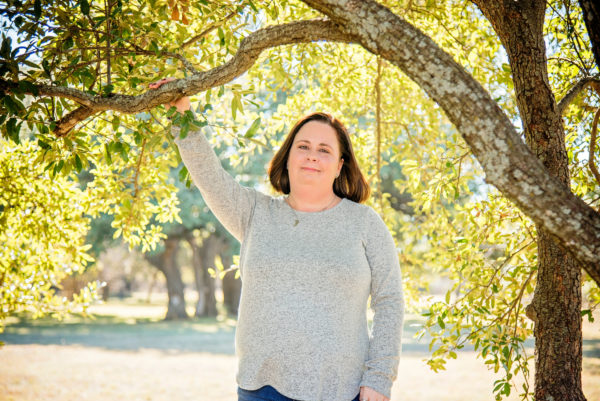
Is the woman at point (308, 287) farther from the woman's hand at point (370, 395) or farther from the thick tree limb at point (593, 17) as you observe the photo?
the thick tree limb at point (593, 17)

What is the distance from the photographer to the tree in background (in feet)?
5.86

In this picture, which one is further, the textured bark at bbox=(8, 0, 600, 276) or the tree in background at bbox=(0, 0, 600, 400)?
the tree in background at bbox=(0, 0, 600, 400)

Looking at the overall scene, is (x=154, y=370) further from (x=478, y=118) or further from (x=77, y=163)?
(x=478, y=118)

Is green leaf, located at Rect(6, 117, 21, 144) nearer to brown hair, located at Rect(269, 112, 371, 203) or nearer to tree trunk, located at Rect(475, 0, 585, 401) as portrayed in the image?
brown hair, located at Rect(269, 112, 371, 203)

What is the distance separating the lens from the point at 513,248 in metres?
3.74

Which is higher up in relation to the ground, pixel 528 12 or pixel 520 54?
pixel 528 12

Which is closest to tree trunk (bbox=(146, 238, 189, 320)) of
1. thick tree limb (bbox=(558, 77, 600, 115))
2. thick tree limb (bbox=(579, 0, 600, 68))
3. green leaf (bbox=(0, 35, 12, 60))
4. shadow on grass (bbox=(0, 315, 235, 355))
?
shadow on grass (bbox=(0, 315, 235, 355))

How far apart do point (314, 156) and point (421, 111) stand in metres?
3.14

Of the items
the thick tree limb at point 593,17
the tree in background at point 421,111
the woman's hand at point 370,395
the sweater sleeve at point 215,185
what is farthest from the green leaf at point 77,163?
the thick tree limb at point 593,17

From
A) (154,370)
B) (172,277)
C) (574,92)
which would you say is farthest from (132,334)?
(574,92)

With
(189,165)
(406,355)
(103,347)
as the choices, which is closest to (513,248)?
(189,165)

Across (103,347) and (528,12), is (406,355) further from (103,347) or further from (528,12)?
(528,12)

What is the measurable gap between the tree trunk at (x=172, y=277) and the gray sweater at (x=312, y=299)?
20744 mm

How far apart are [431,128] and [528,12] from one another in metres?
2.80
